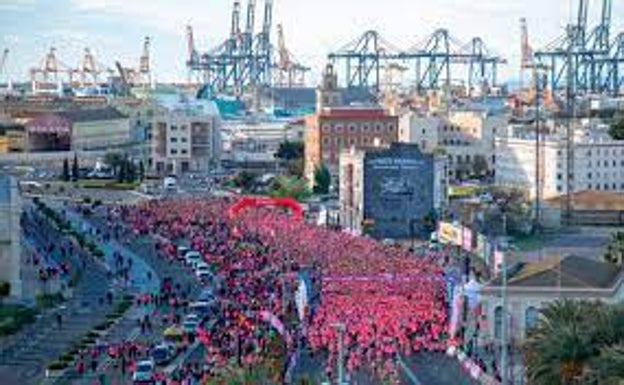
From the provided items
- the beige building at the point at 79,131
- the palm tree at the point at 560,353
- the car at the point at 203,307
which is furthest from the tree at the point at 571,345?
the beige building at the point at 79,131

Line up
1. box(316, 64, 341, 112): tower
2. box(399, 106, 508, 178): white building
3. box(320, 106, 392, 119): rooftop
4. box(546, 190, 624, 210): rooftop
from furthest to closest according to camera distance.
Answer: box(316, 64, 341, 112): tower < box(399, 106, 508, 178): white building < box(320, 106, 392, 119): rooftop < box(546, 190, 624, 210): rooftop

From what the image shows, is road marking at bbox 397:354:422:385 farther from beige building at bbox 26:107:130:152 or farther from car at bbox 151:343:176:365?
beige building at bbox 26:107:130:152

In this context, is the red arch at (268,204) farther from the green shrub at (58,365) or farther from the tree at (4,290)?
the green shrub at (58,365)

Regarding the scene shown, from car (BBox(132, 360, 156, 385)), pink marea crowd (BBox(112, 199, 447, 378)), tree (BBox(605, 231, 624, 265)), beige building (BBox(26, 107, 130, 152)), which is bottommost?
car (BBox(132, 360, 156, 385))

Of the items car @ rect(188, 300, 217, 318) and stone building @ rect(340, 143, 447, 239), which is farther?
stone building @ rect(340, 143, 447, 239)

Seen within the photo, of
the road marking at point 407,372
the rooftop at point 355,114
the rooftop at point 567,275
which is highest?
the rooftop at point 355,114

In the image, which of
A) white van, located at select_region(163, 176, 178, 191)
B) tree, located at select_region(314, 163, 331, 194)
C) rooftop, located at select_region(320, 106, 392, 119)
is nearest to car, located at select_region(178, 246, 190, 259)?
tree, located at select_region(314, 163, 331, 194)
